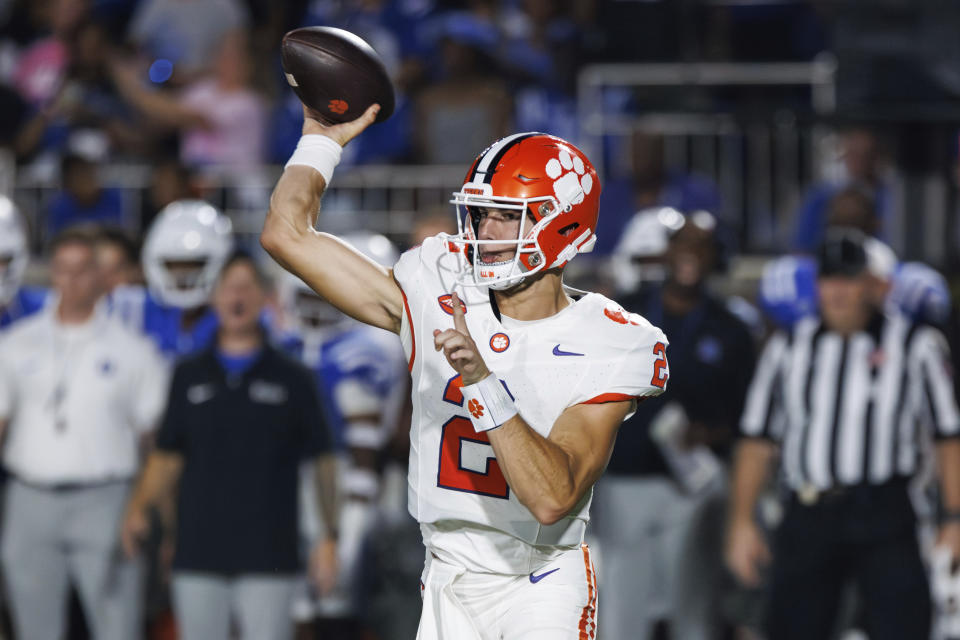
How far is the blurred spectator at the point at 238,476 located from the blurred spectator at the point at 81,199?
277 centimetres

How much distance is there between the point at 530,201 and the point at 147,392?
3295 millimetres

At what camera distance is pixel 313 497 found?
6.38 metres

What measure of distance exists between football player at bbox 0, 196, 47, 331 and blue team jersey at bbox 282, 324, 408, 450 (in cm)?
153

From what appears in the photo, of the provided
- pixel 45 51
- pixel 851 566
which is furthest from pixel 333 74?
pixel 45 51

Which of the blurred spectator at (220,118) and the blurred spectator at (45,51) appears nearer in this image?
the blurred spectator at (220,118)

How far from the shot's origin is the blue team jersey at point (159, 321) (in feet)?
23.0

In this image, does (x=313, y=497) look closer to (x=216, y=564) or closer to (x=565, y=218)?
(x=216, y=564)

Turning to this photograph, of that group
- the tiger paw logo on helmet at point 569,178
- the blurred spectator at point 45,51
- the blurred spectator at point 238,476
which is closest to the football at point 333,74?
the tiger paw logo on helmet at point 569,178

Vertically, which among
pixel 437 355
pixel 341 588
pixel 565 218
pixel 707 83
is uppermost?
pixel 707 83

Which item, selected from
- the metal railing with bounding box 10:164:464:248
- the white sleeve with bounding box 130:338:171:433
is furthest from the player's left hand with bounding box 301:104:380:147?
the metal railing with bounding box 10:164:464:248

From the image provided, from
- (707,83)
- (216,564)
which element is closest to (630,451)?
(216,564)

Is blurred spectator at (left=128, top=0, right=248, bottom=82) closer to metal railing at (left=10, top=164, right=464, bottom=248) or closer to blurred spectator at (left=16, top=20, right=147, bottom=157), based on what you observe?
blurred spectator at (left=16, top=20, right=147, bottom=157)

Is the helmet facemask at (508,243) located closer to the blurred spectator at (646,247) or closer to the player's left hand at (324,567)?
the player's left hand at (324,567)

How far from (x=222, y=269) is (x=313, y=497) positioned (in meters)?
1.01
